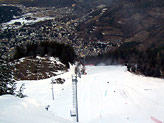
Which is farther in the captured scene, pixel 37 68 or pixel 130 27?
pixel 130 27

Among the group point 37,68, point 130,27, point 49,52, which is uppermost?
point 130,27

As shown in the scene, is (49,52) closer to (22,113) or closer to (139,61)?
(139,61)

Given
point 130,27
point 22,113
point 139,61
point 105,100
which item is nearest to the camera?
point 22,113

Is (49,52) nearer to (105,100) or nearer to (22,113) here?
(105,100)

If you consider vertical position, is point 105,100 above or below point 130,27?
below

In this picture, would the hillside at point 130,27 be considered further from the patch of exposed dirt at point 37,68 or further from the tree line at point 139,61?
the patch of exposed dirt at point 37,68

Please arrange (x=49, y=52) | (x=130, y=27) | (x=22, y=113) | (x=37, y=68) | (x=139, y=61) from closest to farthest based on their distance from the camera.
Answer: (x=22, y=113) → (x=37, y=68) → (x=49, y=52) → (x=139, y=61) → (x=130, y=27)

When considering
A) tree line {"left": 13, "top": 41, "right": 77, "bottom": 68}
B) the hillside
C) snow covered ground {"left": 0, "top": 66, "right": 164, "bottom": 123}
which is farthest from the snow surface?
the hillside

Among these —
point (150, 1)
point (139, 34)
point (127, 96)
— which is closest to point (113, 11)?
point (150, 1)

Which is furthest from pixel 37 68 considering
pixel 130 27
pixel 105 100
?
pixel 130 27
